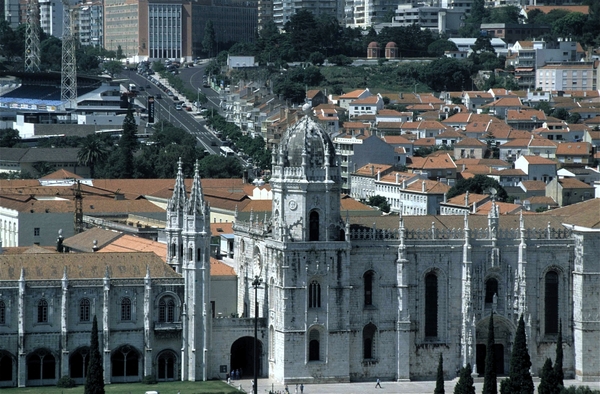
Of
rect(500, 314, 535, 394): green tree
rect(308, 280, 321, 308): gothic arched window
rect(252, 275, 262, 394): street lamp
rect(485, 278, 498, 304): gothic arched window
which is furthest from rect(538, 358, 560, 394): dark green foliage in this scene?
rect(252, 275, 262, 394): street lamp

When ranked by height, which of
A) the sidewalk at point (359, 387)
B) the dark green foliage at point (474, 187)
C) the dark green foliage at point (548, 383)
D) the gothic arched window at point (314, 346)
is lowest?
the sidewalk at point (359, 387)

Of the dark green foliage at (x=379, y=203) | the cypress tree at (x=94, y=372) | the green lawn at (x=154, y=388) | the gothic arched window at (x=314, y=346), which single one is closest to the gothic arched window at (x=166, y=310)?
the green lawn at (x=154, y=388)

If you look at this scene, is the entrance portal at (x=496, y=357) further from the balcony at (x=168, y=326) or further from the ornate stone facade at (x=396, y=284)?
the balcony at (x=168, y=326)

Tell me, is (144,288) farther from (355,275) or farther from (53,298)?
(355,275)

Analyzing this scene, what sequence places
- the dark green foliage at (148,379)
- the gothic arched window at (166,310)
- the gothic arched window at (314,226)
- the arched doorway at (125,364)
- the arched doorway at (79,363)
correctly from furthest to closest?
the gothic arched window at (314,226), the gothic arched window at (166,310), the arched doorway at (125,364), the dark green foliage at (148,379), the arched doorway at (79,363)

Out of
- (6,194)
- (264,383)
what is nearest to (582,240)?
(264,383)

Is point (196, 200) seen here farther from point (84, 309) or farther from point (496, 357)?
point (496, 357)

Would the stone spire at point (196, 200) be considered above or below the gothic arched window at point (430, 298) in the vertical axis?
above
